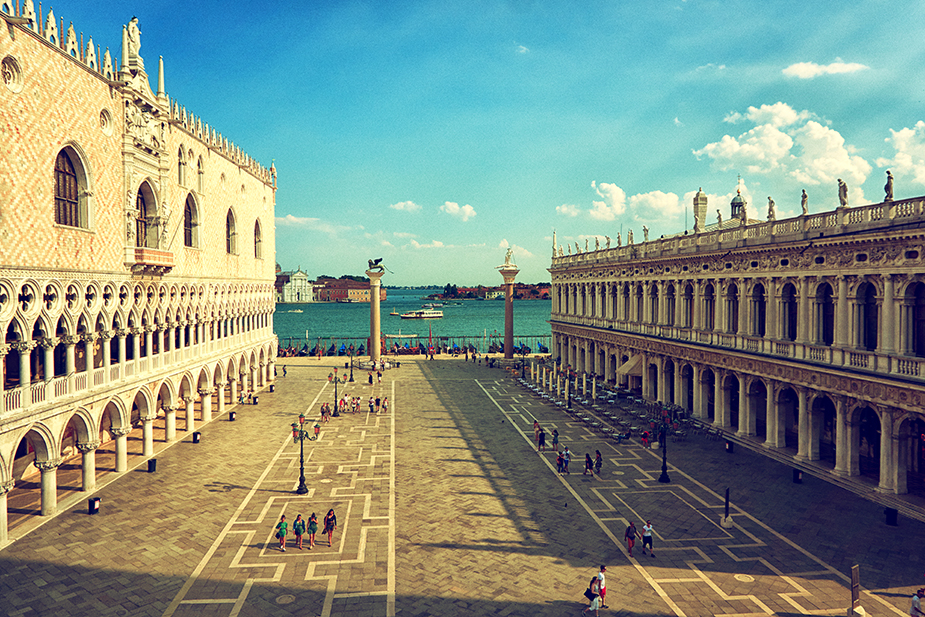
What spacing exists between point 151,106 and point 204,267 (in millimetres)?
11799

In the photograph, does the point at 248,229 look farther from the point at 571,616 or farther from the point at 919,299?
the point at 919,299

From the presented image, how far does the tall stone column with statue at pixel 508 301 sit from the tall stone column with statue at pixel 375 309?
15455 mm

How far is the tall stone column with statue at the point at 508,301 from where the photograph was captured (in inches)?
2761

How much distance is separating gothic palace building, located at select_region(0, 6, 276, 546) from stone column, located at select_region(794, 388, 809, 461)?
3231cm

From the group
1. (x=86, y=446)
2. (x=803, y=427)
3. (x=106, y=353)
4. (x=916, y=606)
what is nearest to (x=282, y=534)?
(x=86, y=446)

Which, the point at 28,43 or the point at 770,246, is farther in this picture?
the point at 770,246

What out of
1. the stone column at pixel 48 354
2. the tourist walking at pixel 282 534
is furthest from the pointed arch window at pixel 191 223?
the tourist walking at pixel 282 534

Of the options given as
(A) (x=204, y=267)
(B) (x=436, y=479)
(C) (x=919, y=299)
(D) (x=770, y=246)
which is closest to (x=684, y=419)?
(D) (x=770, y=246)

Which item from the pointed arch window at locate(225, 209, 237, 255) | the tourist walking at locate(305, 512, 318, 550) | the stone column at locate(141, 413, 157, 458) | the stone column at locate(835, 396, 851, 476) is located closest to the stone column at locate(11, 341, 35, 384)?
the stone column at locate(141, 413, 157, 458)

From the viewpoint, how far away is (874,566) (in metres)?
17.4

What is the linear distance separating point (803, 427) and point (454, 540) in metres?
18.2

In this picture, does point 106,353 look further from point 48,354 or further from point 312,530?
point 312,530

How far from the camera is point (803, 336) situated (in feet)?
89.2

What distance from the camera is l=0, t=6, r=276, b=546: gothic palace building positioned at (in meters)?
20.3
